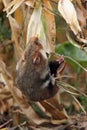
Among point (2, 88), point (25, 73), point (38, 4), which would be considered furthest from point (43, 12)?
point (2, 88)

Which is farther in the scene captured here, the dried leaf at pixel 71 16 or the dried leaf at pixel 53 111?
the dried leaf at pixel 53 111

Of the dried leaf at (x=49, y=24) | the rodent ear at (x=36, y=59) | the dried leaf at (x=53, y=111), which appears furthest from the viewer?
the dried leaf at (x=53, y=111)

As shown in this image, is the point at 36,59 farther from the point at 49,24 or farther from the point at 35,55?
the point at 49,24

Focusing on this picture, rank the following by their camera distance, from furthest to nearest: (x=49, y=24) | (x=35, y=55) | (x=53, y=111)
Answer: (x=53, y=111), (x=49, y=24), (x=35, y=55)

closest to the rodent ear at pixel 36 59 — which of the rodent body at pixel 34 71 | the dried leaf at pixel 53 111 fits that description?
the rodent body at pixel 34 71

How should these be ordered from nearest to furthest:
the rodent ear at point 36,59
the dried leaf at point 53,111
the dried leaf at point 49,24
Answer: the rodent ear at point 36,59 < the dried leaf at point 49,24 < the dried leaf at point 53,111

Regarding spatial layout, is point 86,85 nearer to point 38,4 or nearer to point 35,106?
point 35,106

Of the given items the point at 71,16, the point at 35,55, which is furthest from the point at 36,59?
the point at 71,16

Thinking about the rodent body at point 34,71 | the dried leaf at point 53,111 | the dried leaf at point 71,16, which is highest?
the dried leaf at point 71,16

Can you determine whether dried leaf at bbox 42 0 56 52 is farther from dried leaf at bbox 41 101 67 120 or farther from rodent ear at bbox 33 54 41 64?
dried leaf at bbox 41 101 67 120

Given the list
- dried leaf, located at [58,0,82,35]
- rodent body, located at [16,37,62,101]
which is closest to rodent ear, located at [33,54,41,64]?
rodent body, located at [16,37,62,101]

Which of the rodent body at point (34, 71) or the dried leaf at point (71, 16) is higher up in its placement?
the dried leaf at point (71, 16)

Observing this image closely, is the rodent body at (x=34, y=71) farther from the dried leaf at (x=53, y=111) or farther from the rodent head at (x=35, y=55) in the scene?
the dried leaf at (x=53, y=111)
